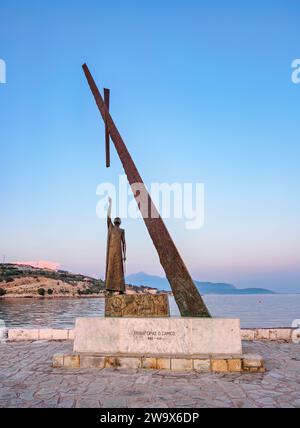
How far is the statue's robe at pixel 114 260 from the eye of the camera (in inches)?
250

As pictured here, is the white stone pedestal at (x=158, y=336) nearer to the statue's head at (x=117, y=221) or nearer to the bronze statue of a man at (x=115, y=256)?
the bronze statue of a man at (x=115, y=256)

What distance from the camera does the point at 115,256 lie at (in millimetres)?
6527

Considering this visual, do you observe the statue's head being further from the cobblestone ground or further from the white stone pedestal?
the cobblestone ground

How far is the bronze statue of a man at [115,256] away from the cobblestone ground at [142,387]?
4.91 feet

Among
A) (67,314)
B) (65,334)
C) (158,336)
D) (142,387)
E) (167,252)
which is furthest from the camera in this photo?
(67,314)

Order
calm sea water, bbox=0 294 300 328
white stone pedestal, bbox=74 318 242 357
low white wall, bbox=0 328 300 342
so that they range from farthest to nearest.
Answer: calm sea water, bbox=0 294 300 328
low white wall, bbox=0 328 300 342
white stone pedestal, bbox=74 318 242 357

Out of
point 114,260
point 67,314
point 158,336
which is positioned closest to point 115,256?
point 114,260

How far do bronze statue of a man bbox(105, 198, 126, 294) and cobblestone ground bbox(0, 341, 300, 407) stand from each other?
58.9 inches

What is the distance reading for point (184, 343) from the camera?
5.59 meters

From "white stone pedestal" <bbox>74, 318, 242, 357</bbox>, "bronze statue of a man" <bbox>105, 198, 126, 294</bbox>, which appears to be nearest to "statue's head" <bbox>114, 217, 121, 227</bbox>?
"bronze statue of a man" <bbox>105, 198, 126, 294</bbox>

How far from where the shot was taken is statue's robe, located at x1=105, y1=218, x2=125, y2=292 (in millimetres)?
6355

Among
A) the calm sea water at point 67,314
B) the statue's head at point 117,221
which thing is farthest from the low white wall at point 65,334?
the statue's head at point 117,221

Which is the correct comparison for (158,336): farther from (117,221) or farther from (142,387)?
(117,221)

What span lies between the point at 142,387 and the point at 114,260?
248 cm
